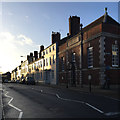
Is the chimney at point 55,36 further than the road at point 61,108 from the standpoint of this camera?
Yes

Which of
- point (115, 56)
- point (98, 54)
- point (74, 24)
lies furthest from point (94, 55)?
point (74, 24)

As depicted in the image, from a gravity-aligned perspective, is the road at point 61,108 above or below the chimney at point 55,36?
below

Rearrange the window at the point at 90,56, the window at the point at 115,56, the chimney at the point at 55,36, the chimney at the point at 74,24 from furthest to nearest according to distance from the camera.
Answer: the chimney at the point at 55,36 < the chimney at the point at 74,24 < the window at the point at 90,56 < the window at the point at 115,56

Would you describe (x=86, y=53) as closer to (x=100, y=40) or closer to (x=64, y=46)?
(x=100, y=40)

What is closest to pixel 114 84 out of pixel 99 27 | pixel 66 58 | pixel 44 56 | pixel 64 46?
pixel 99 27

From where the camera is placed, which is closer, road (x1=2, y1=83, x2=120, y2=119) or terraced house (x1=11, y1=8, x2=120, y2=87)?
road (x1=2, y1=83, x2=120, y2=119)

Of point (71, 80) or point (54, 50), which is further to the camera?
point (54, 50)

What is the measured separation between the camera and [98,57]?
22.0m

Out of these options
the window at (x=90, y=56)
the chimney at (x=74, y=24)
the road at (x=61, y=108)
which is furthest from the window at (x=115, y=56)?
the chimney at (x=74, y=24)

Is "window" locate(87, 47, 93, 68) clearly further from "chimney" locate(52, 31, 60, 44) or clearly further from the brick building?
"chimney" locate(52, 31, 60, 44)

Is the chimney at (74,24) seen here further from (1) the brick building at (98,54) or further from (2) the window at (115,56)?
(2) the window at (115,56)

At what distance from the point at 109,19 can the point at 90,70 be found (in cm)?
943

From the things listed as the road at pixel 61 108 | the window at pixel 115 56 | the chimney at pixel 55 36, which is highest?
the chimney at pixel 55 36

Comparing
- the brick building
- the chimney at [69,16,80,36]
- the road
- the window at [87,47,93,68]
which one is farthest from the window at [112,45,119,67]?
the chimney at [69,16,80,36]
